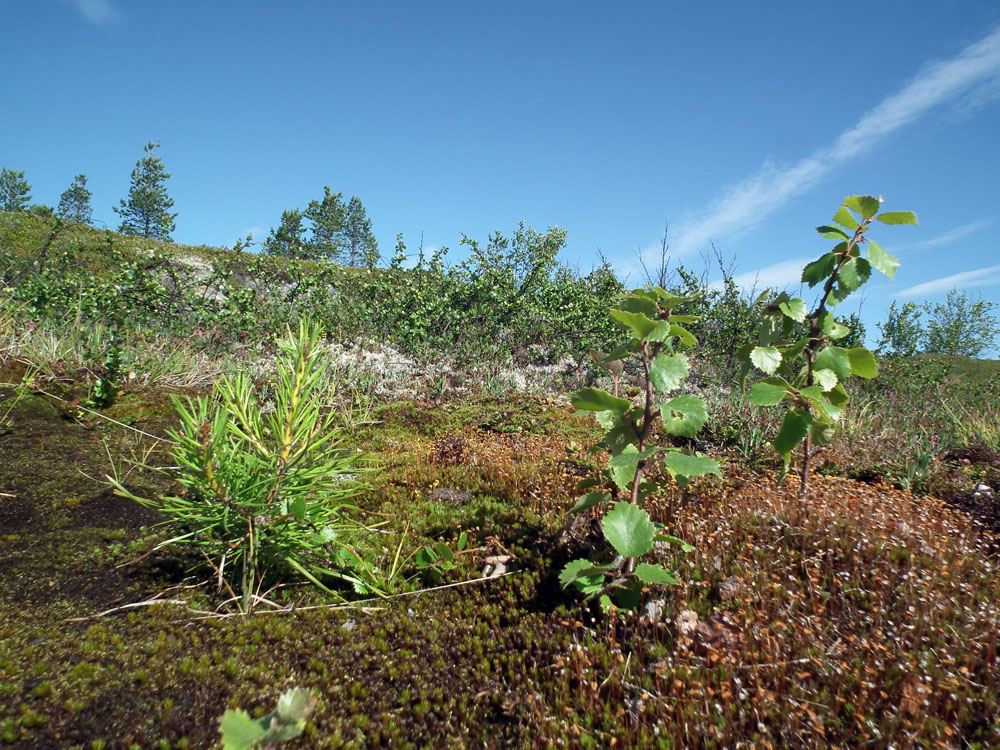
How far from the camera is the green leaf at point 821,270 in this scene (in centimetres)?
328

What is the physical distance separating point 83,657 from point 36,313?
8.63 meters

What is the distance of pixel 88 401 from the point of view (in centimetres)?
463

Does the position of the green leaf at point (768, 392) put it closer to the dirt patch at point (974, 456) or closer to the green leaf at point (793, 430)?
the green leaf at point (793, 430)

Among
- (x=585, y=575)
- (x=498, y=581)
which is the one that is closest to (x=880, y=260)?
(x=585, y=575)

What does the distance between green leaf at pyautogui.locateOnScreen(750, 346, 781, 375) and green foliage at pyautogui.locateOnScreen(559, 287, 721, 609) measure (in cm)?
60

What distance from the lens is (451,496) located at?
427 cm

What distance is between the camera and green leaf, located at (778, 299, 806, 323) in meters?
3.17

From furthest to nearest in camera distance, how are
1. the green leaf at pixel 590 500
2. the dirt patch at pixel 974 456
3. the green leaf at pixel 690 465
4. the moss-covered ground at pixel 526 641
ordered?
the dirt patch at pixel 974 456 → the green leaf at pixel 590 500 → the green leaf at pixel 690 465 → the moss-covered ground at pixel 526 641

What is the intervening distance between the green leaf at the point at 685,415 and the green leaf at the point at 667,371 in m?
0.12

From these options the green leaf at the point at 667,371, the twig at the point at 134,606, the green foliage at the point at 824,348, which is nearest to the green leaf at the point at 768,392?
the green foliage at the point at 824,348

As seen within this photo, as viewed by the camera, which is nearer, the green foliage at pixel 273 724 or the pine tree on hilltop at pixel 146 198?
the green foliage at pixel 273 724

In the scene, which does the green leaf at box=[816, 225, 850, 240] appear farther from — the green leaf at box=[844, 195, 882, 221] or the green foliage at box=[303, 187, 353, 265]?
the green foliage at box=[303, 187, 353, 265]

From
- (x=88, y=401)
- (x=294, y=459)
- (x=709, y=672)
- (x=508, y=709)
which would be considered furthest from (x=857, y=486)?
(x=88, y=401)

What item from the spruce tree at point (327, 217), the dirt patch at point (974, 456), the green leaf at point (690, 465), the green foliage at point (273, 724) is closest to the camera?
the green foliage at point (273, 724)
